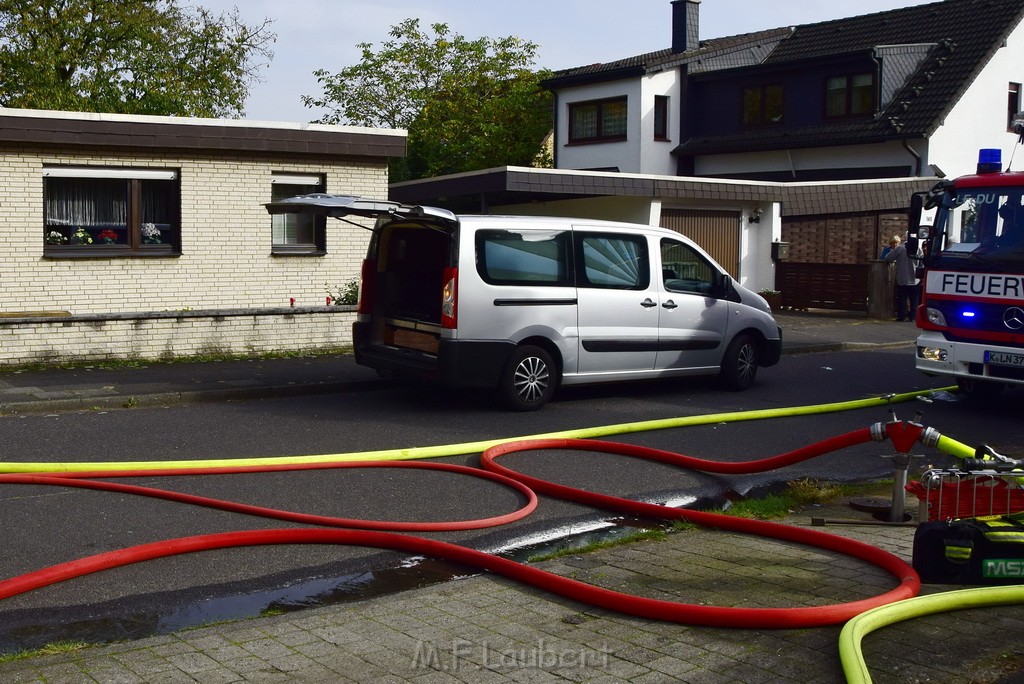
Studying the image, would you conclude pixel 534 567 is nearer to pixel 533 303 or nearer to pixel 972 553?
pixel 972 553

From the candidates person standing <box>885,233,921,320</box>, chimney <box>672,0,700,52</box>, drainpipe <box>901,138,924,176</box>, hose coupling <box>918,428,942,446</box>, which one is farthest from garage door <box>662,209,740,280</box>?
hose coupling <box>918,428,942,446</box>

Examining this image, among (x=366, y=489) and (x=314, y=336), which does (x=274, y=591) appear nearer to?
(x=366, y=489)

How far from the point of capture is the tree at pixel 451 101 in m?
46.7

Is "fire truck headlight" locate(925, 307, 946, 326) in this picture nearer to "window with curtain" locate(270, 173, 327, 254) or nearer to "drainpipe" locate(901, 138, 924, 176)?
"window with curtain" locate(270, 173, 327, 254)

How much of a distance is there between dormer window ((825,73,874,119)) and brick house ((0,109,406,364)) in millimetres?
19939

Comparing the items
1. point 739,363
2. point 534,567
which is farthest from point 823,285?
point 534,567

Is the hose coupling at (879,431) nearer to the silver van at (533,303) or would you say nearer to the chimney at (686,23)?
the silver van at (533,303)

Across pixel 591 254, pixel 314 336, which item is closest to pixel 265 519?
pixel 591 254

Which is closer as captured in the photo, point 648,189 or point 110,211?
point 110,211

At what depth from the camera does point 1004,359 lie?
37.7ft

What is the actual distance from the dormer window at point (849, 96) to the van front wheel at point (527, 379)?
25.4 metres

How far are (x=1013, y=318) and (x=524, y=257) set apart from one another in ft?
16.5

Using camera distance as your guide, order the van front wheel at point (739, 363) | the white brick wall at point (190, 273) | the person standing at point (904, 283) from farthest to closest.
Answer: the person standing at point (904, 283)
the white brick wall at point (190, 273)
the van front wheel at point (739, 363)

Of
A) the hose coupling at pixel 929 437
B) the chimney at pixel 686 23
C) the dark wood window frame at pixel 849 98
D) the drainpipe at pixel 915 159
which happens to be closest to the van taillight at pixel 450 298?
the hose coupling at pixel 929 437
